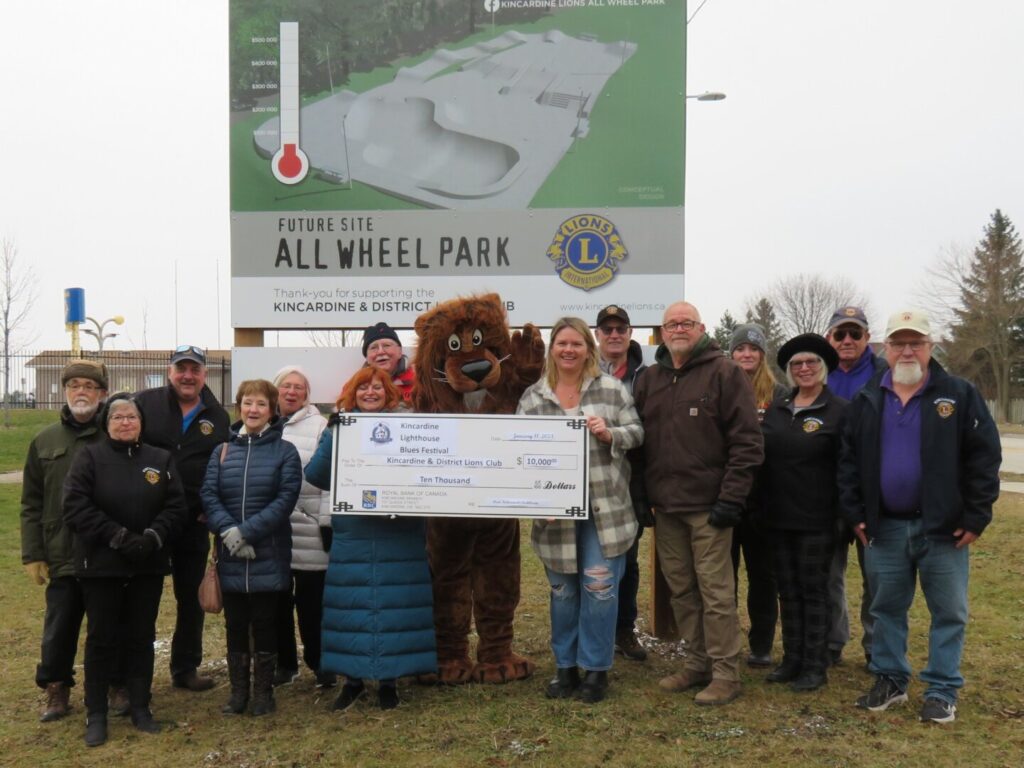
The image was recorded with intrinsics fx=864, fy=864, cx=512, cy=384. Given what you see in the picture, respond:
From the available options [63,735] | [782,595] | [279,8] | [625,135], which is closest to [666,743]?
[782,595]

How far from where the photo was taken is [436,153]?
6074mm

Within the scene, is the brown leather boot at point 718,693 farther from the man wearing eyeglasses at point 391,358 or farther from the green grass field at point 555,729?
the man wearing eyeglasses at point 391,358

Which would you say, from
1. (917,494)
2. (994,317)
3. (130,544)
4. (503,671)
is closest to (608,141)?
(917,494)

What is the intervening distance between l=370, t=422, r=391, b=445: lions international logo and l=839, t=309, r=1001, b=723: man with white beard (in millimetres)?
2316

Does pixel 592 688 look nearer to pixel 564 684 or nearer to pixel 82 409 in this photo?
pixel 564 684

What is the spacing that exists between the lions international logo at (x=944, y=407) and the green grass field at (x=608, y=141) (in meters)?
2.47

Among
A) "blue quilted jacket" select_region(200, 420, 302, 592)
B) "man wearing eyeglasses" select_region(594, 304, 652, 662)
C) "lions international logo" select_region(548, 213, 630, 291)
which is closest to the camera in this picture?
"blue quilted jacket" select_region(200, 420, 302, 592)

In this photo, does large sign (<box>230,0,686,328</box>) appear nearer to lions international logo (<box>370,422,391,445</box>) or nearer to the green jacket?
the green jacket

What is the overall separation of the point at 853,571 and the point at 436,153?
17.6ft

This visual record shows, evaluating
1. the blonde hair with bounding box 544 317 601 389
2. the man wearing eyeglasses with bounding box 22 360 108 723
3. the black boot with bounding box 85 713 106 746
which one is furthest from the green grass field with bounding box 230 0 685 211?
the black boot with bounding box 85 713 106 746

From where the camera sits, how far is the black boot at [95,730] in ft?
13.4

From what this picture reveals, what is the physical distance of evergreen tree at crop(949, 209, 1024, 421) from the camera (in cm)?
3816

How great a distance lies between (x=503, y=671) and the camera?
4.84m

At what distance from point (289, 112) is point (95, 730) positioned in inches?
158
